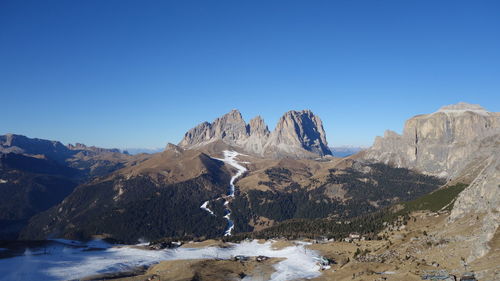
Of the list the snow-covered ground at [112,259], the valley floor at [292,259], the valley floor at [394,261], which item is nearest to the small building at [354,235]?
the valley floor at [394,261]

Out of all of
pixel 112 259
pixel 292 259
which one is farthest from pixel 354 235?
pixel 112 259

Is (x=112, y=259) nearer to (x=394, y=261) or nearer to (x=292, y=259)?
(x=292, y=259)

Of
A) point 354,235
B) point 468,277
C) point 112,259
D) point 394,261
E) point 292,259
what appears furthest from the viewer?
point 354,235

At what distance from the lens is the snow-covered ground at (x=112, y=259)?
4747 inches

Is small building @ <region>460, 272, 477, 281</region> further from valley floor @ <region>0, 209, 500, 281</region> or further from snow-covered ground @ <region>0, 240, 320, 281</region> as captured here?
snow-covered ground @ <region>0, 240, 320, 281</region>

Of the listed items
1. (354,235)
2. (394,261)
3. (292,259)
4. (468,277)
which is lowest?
(292,259)

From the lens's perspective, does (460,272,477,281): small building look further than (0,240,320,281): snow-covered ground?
No

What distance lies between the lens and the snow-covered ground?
396ft

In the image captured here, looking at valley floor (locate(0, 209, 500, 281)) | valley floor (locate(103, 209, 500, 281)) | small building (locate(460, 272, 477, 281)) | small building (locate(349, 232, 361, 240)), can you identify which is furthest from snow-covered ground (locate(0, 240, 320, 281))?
small building (locate(460, 272, 477, 281))

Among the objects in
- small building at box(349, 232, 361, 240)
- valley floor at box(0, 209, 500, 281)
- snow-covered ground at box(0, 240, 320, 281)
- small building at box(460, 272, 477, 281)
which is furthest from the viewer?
small building at box(349, 232, 361, 240)

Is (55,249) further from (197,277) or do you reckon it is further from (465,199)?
(465,199)

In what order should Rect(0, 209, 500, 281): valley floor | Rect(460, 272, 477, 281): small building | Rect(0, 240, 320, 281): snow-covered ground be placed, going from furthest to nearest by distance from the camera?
1. Rect(0, 240, 320, 281): snow-covered ground
2. Rect(0, 209, 500, 281): valley floor
3. Rect(460, 272, 477, 281): small building

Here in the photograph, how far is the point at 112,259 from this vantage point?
149750 mm

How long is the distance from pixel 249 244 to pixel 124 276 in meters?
72.9
